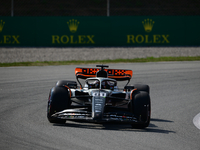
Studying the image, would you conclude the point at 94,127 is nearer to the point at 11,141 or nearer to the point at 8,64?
the point at 11,141

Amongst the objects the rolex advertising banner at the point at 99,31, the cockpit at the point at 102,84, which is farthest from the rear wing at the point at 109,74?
the rolex advertising banner at the point at 99,31

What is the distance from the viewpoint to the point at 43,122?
21.9 ft

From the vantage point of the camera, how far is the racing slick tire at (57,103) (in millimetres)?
6430

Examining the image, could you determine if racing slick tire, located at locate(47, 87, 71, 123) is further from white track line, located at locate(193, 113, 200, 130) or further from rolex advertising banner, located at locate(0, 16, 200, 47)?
rolex advertising banner, located at locate(0, 16, 200, 47)

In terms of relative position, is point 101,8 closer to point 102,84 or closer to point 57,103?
point 102,84

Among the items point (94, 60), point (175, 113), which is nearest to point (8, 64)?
point (94, 60)

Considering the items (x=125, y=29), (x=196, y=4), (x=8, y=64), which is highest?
(x=196, y=4)

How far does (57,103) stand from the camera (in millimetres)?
6469

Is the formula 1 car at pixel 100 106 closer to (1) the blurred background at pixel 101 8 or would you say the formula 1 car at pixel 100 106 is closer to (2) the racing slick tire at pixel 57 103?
(2) the racing slick tire at pixel 57 103

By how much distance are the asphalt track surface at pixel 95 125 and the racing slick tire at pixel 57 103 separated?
0.14m

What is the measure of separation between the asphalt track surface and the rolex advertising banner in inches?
384

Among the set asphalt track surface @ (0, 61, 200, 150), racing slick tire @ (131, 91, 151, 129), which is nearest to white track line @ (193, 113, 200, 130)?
asphalt track surface @ (0, 61, 200, 150)

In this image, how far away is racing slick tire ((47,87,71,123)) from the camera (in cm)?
643

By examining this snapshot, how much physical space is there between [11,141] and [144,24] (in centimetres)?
1855
